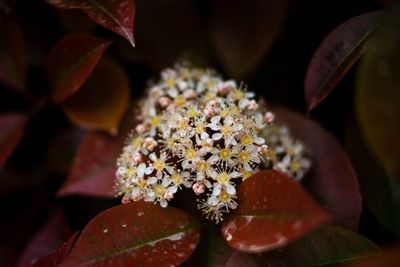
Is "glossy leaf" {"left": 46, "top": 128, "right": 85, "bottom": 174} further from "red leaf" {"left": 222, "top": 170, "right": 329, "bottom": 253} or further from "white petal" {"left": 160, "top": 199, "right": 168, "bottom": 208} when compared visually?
"red leaf" {"left": 222, "top": 170, "right": 329, "bottom": 253}

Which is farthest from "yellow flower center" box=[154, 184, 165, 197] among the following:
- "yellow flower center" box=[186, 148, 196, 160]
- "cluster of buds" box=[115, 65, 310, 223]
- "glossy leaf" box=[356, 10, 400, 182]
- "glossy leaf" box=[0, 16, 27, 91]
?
"glossy leaf" box=[0, 16, 27, 91]

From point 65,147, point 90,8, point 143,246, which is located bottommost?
point 65,147

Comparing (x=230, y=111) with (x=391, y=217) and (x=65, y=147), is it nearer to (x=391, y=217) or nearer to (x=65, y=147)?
(x=391, y=217)

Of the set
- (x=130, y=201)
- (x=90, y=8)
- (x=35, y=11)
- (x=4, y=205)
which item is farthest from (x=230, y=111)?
(x=4, y=205)

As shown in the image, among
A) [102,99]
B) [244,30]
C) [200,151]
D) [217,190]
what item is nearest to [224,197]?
[217,190]

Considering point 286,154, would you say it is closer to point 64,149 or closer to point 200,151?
point 200,151

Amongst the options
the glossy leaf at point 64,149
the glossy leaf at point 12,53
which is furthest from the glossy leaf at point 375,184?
the glossy leaf at point 12,53

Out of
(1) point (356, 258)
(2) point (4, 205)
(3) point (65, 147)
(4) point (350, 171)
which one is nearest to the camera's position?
(1) point (356, 258)
